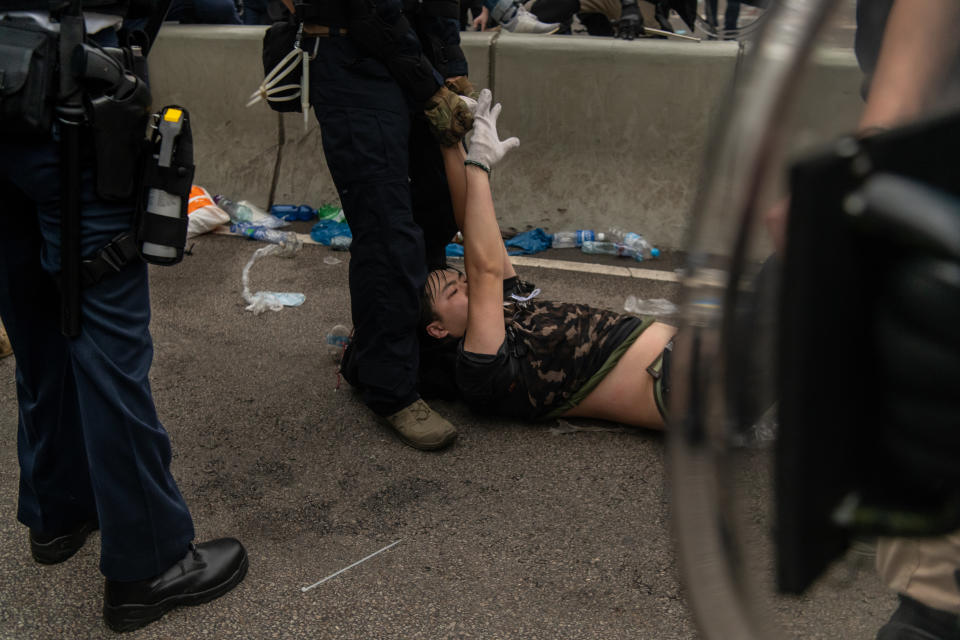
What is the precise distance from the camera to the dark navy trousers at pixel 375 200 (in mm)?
2697

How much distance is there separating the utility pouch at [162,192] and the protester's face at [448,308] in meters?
1.26

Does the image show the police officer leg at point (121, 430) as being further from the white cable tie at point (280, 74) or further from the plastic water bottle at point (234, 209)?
the plastic water bottle at point (234, 209)

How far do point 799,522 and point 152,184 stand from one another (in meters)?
1.52

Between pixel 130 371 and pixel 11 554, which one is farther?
pixel 11 554

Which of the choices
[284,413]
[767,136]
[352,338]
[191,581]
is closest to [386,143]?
[352,338]

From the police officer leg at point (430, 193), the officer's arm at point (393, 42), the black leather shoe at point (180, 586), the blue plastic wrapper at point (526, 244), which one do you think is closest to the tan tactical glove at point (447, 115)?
the officer's arm at point (393, 42)

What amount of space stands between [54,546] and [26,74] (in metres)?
1.26

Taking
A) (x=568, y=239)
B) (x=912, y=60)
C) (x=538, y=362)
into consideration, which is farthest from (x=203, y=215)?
(x=912, y=60)

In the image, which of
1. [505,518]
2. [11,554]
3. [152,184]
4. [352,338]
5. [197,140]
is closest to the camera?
[152,184]

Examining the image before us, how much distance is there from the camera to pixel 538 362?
2.84 meters

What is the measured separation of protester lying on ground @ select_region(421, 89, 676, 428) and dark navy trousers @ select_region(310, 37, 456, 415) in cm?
19

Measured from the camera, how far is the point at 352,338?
9.78ft

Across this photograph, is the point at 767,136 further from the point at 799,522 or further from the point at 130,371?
the point at 130,371

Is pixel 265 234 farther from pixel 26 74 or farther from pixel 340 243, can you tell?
pixel 26 74
